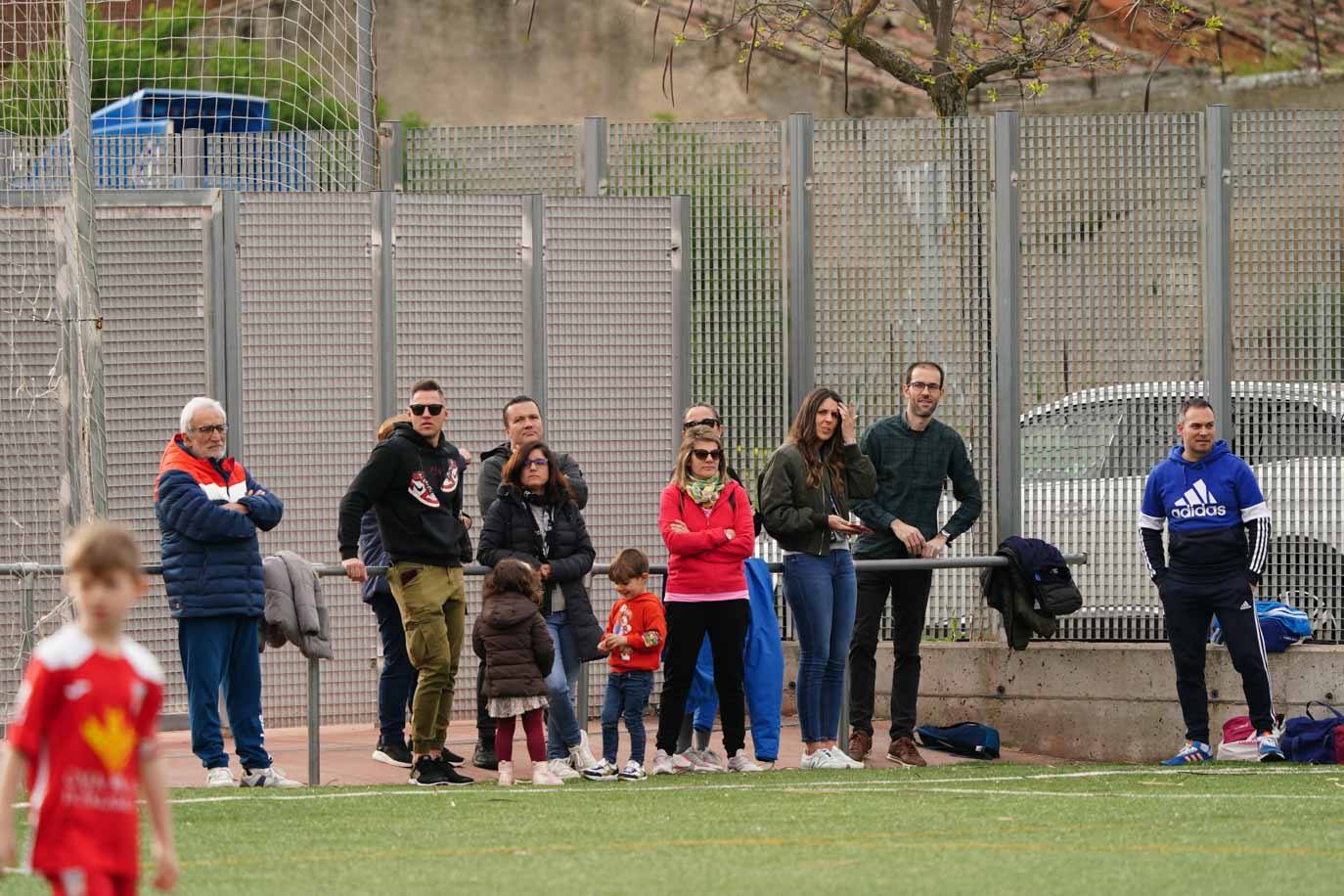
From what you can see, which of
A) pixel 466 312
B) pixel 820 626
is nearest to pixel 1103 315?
pixel 820 626

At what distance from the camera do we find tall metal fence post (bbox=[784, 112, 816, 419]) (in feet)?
44.7

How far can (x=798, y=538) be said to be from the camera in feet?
36.5

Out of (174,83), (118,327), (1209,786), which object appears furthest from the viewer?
(174,83)

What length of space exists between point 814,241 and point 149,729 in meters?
9.23

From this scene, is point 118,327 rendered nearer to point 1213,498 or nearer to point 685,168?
point 685,168

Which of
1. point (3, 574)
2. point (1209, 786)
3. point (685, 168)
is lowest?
point (1209, 786)

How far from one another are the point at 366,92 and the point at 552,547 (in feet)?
15.1

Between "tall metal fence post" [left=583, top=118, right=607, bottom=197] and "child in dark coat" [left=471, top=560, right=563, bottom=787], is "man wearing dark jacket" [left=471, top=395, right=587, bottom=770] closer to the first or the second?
"child in dark coat" [left=471, top=560, right=563, bottom=787]

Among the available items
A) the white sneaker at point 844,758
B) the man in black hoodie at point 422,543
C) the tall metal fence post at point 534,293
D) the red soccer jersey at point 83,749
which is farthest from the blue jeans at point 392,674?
the red soccer jersey at point 83,749

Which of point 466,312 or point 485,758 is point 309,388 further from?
point 485,758

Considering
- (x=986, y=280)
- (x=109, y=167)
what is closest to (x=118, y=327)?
(x=109, y=167)

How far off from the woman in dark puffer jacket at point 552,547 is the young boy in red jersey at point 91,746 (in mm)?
5677

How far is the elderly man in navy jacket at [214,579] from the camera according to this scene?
9.98m

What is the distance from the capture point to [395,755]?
11.4 m
